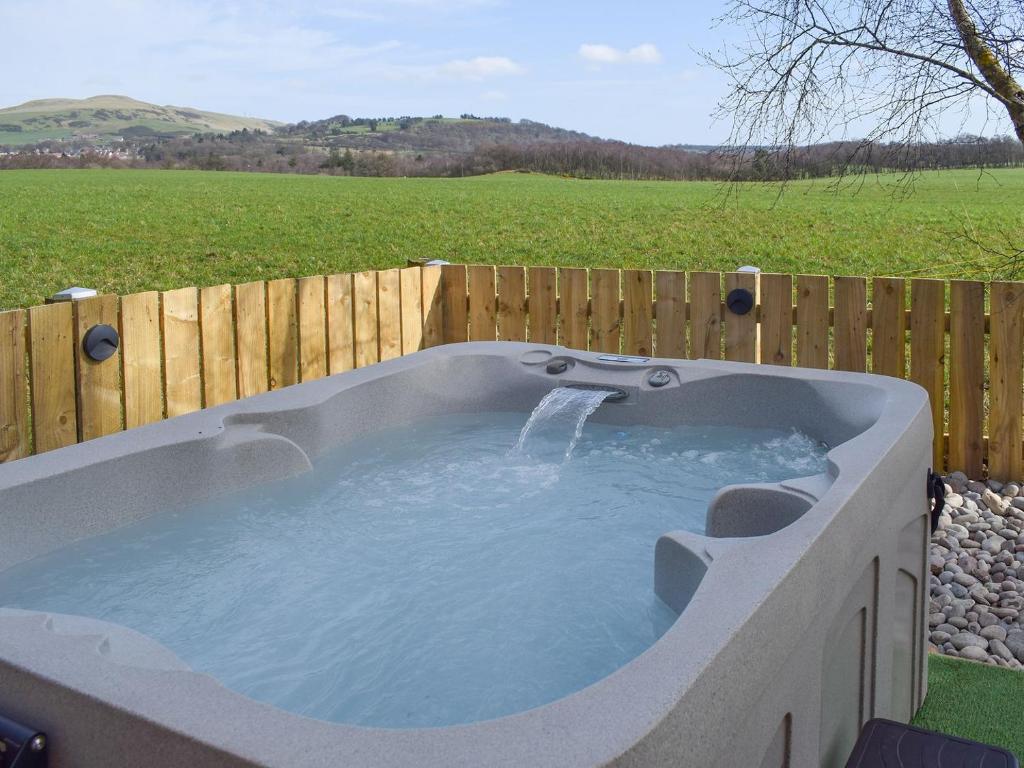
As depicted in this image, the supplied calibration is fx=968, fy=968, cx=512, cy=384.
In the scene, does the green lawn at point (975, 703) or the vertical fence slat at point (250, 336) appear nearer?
the green lawn at point (975, 703)

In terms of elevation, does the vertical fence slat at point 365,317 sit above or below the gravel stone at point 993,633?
above

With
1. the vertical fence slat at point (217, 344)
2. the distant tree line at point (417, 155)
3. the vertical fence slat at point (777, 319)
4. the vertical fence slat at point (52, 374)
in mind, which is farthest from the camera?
the distant tree line at point (417, 155)

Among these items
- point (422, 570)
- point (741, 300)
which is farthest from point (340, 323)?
point (422, 570)

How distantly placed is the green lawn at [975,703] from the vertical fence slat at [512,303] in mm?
3225

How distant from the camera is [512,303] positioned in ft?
19.1

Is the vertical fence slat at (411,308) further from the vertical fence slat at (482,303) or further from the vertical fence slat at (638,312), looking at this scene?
the vertical fence slat at (638,312)

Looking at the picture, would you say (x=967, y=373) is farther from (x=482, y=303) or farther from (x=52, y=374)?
(x=52, y=374)

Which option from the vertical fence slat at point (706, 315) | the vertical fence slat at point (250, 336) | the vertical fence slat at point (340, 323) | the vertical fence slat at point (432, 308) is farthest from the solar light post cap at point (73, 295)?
the vertical fence slat at point (706, 315)

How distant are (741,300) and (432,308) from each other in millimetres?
1888

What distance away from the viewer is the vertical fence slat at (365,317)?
17.4ft

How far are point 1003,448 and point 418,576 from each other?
11.4 feet

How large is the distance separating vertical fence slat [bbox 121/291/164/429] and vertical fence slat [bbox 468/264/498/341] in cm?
221

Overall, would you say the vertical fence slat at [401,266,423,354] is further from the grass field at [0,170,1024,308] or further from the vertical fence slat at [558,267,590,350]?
the grass field at [0,170,1024,308]

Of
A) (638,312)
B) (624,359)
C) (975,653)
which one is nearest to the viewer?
(975,653)
